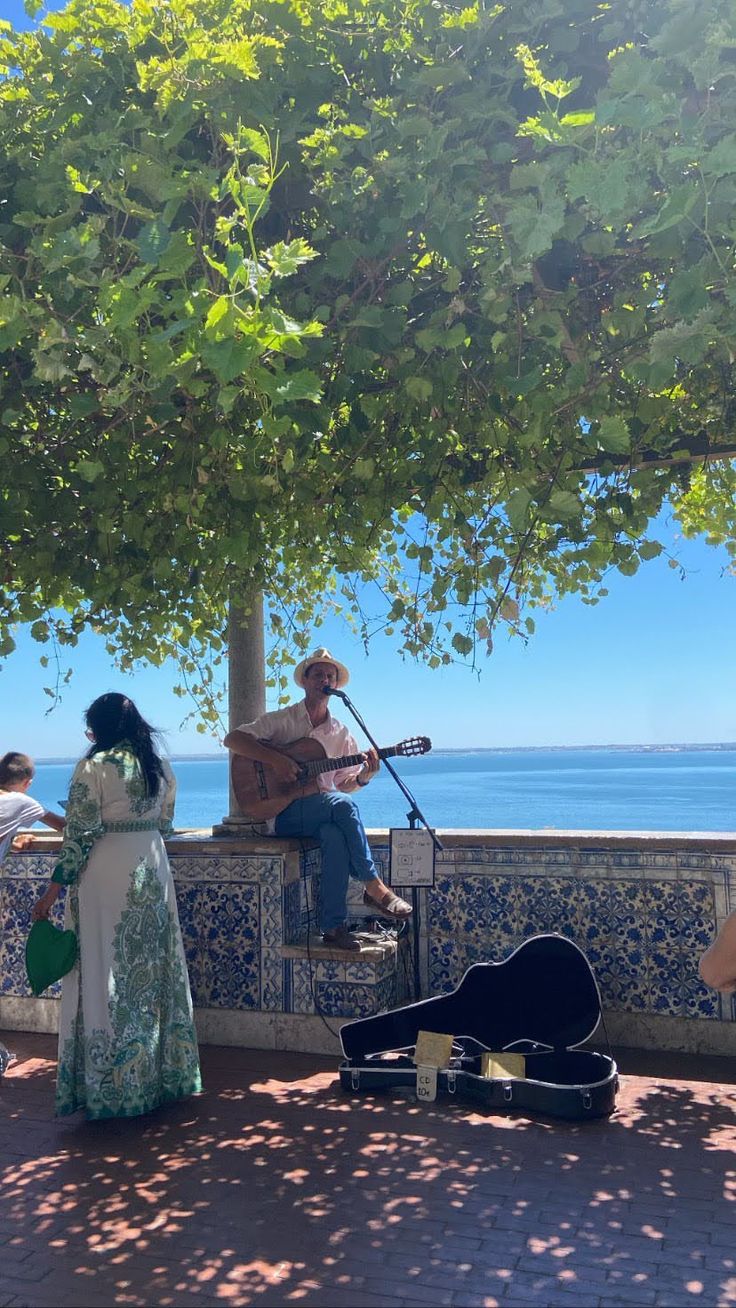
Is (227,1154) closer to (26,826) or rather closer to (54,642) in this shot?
(26,826)

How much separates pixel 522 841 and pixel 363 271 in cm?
302

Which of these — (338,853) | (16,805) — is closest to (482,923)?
(338,853)

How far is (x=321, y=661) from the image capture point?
5621 millimetres

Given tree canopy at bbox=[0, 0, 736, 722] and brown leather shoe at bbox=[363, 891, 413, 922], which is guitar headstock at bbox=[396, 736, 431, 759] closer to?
brown leather shoe at bbox=[363, 891, 413, 922]

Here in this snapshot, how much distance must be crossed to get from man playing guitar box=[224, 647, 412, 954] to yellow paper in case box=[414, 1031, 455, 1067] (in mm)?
737

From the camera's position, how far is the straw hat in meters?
5.63

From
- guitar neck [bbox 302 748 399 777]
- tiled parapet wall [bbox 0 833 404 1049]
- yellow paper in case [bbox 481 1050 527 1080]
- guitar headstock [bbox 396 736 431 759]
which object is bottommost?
yellow paper in case [bbox 481 1050 527 1080]

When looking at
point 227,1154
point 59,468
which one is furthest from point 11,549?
point 227,1154

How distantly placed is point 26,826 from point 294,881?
4.43ft

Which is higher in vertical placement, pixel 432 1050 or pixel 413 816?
pixel 413 816

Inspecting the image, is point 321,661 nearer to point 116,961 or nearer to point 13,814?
point 13,814

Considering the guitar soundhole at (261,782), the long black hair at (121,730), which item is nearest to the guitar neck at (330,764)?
the guitar soundhole at (261,782)

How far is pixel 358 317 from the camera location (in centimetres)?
329

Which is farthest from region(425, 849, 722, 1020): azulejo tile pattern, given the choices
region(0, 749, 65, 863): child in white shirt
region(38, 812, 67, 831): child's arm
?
region(0, 749, 65, 863): child in white shirt
